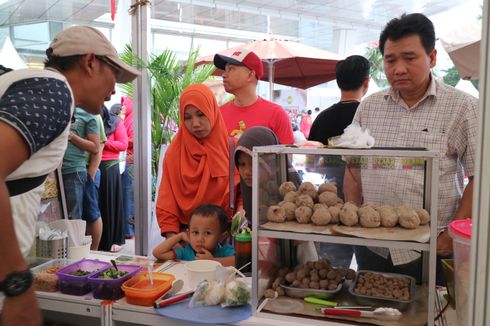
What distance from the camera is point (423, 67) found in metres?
1.88

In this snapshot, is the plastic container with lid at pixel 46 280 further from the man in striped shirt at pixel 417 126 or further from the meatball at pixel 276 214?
the man in striped shirt at pixel 417 126

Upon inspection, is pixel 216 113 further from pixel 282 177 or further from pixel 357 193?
pixel 357 193

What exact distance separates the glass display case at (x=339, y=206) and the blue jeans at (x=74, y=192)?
2418 mm

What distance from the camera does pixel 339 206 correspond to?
1514mm

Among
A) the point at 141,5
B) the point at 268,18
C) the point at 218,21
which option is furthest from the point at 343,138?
the point at 268,18

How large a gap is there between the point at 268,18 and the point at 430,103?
18.3ft

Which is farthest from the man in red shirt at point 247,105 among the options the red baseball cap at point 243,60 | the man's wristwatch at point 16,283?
the man's wristwatch at point 16,283

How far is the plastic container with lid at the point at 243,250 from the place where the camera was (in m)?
1.68

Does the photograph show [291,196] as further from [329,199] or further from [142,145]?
[142,145]

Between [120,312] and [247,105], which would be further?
[247,105]

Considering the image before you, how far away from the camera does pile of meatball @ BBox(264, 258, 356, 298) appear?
1.54m

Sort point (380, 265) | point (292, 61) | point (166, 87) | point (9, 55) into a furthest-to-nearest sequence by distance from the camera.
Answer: point (292, 61)
point (9, 55)
point (166, 87)
point (380, 265)

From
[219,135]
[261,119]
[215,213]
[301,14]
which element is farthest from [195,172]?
[301,14]

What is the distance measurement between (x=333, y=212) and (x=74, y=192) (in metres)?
2.75
